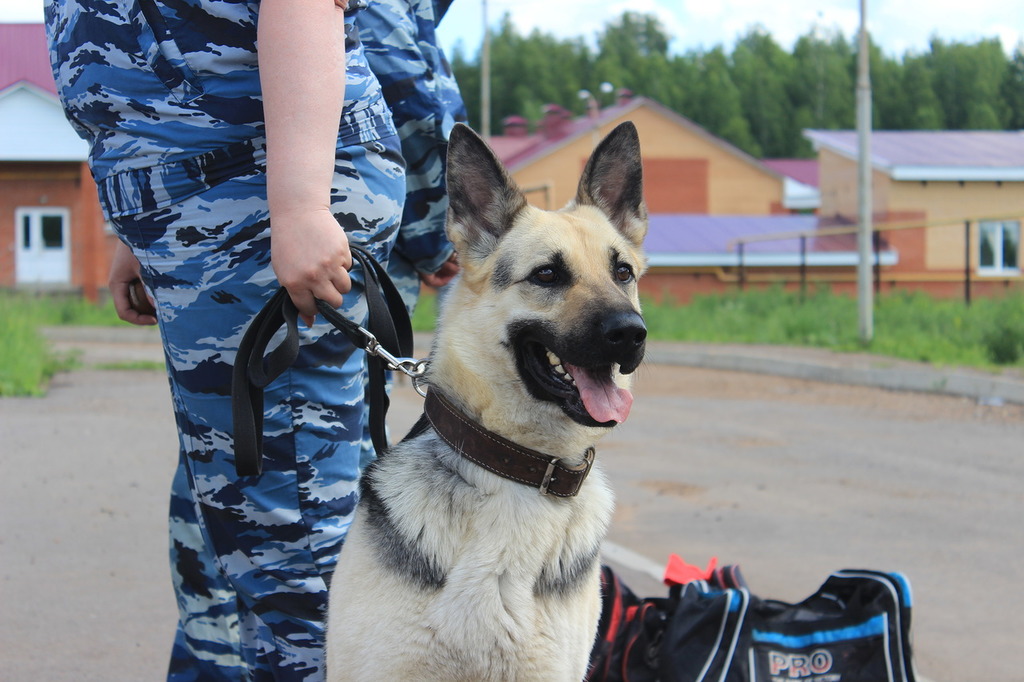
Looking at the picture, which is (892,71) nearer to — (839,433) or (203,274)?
(839,433)

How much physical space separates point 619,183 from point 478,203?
0.48m

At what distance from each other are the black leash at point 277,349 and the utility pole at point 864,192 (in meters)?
14.6

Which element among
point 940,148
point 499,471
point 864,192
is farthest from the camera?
point 940,148

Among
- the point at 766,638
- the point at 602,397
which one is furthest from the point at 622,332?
the point at 766,638

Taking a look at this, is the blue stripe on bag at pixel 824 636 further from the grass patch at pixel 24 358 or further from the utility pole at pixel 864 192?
the utility pole at pixel 864 192

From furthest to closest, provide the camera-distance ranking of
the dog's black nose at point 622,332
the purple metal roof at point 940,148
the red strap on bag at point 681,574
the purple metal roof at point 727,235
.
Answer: the purple metal roof at point 727,235 → the purple metal roof at point 940,148 → the red strap on bag at point 681,574 → the dog's black nose at point 622,332

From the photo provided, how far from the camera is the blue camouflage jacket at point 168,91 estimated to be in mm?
2320

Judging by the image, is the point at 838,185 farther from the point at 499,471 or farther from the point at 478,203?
the point at 499,471

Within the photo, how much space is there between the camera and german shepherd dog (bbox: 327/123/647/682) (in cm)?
228

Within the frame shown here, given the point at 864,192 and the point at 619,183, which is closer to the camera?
the point at 619,183

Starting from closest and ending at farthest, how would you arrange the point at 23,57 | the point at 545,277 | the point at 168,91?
the point at 168,91, the point at 545,277, the point at 23,57

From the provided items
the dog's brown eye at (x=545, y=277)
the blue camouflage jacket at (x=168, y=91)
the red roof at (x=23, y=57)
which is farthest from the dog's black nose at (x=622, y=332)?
the red roof at (x=23, y=57)

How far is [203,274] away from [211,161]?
254 mm

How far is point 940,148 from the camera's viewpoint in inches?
1473
